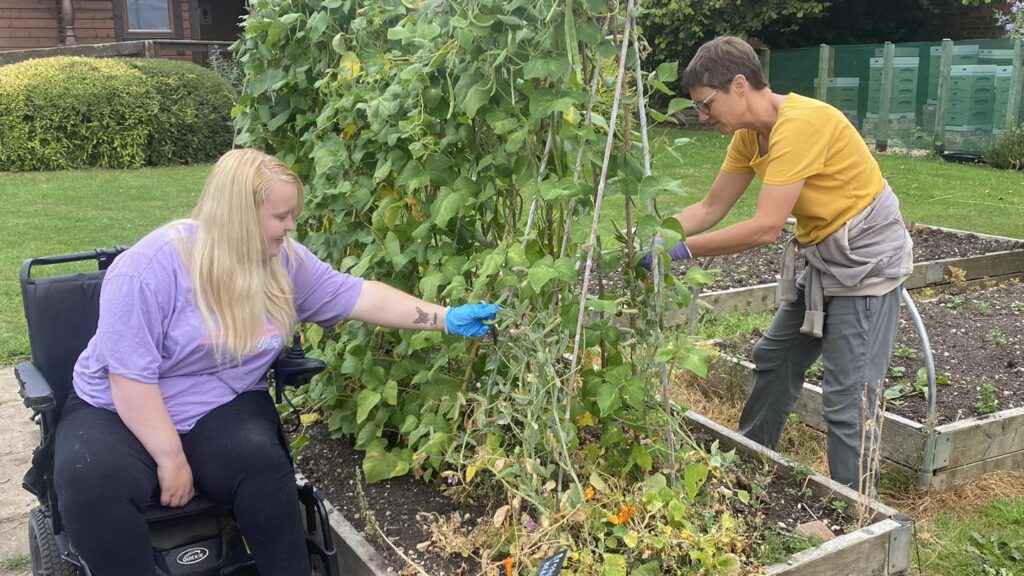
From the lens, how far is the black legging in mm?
2186

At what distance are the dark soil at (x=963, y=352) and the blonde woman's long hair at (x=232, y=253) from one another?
2.80 meters

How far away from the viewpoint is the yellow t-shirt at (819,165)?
2.93 meters

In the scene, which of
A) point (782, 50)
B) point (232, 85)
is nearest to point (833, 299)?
point (232, 85)

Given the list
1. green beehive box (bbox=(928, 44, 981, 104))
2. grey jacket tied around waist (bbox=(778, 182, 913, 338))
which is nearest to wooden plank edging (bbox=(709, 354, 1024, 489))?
grey jacket tied around waist (bbox=(778, 182, 913, 338))

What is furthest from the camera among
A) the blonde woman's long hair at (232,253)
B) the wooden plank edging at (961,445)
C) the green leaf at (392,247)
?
the wooden plank edging at (961,445)

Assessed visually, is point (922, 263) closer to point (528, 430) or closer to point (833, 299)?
point (833, 299)

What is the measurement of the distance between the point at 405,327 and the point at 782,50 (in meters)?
15.7

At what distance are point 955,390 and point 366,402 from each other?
2780 mm

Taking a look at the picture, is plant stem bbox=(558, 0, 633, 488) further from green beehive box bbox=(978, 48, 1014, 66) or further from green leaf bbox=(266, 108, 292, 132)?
green beehive box bbox=(978, 48, 1014, 66)

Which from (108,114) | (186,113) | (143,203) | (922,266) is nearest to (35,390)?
(922,266)

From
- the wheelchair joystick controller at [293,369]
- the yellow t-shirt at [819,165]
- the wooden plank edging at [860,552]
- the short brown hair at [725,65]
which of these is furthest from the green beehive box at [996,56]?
the wheelchair joystick controller at [293,369]

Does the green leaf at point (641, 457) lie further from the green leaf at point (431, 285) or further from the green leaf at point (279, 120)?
the green leaf at point (279, 120)

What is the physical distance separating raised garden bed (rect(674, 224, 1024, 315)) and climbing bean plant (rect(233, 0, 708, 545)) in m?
2.75

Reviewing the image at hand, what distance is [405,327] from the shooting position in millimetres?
2701
